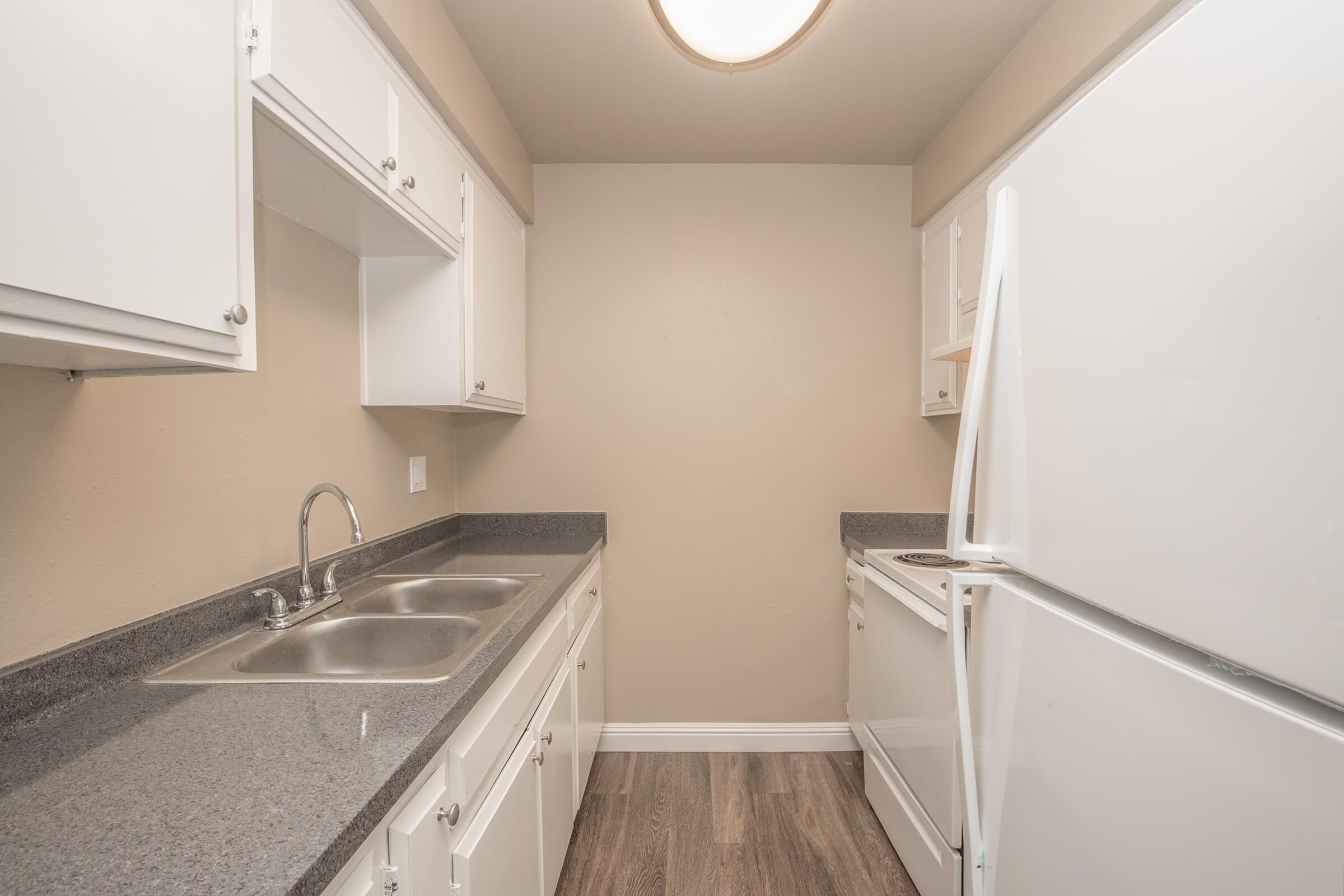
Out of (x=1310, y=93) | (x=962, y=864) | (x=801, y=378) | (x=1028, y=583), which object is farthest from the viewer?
(x=801, y=378)

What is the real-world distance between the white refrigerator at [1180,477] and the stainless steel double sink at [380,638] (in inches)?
36.1

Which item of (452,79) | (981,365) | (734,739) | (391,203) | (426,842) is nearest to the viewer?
(426,842)

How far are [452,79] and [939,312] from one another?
72.8 inches

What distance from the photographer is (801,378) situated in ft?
8.18

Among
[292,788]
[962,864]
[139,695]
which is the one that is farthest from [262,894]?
[962,864]

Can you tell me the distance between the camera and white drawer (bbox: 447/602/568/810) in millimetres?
914

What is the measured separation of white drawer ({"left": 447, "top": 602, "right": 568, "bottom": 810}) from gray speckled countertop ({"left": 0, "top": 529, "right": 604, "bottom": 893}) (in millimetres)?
70

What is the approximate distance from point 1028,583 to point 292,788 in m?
1.03

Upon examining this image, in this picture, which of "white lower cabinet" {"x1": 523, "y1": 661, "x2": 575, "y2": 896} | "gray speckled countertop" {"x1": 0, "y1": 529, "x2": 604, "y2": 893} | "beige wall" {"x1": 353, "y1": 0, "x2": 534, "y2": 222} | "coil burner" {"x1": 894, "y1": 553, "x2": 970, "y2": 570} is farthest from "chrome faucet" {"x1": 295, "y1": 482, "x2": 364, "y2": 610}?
A: "coil burner" {"x1": 894, "y1": 553, "x2": 970, "y2": 570}

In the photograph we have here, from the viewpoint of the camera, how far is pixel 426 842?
0.80 m

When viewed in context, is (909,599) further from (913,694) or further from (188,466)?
(188,466)

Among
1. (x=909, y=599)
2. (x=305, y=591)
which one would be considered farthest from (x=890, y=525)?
(x=305, y=591)

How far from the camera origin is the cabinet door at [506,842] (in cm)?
93

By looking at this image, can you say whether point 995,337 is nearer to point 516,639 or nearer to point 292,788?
point 516,639
